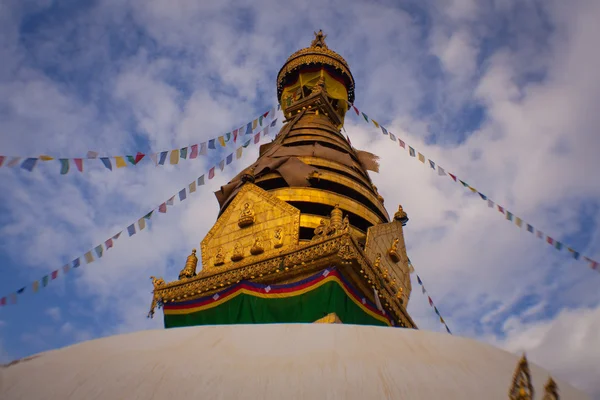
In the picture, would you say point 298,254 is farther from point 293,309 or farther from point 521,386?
point 521,386

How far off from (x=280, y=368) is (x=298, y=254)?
5.38m

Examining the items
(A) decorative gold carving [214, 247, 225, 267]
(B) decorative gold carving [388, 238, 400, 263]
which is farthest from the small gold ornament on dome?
(A) decorative gold carving [214, 247, 225, 267]

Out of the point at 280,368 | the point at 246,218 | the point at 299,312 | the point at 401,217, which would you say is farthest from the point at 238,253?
the point at 280,368

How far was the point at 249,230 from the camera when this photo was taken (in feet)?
31.6

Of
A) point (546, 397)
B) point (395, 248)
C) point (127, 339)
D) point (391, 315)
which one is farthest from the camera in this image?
point (395, 248)

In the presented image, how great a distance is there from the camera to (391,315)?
8.91 metres

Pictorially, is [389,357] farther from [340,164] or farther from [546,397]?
[340,164]

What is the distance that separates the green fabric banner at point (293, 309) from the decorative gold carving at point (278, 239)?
1.00 metres

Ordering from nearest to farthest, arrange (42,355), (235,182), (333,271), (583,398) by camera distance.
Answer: (583,398)
(42,355)
(333,271)
(235,182)

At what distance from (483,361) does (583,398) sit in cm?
52

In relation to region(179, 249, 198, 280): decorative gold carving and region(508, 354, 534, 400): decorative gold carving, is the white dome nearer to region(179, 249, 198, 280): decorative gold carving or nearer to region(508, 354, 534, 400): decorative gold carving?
region(508, 354, 534, 400): decorative gold carving

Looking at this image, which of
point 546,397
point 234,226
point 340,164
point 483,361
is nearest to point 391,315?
point 234,226

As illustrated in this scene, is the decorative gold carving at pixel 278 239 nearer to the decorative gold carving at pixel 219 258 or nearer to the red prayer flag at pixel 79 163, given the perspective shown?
the decorative gold carving at pixel 219 258

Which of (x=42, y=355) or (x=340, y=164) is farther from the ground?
(x=340, y=164)
